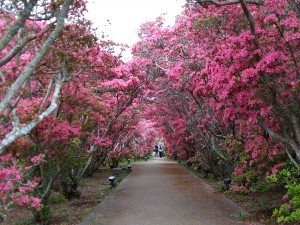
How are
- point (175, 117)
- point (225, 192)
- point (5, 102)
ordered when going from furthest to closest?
point (175, 117) < point (225, 192) < point (5, 102)

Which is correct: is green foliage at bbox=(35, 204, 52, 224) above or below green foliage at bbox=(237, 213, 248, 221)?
above

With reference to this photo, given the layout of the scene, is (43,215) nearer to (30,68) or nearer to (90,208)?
(90,208)

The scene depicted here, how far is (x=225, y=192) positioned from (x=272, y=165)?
13.0 ft

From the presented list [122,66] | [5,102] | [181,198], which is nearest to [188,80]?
[122,66]

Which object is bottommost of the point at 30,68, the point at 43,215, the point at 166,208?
the point at 166,208

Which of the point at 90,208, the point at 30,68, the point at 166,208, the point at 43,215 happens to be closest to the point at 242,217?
the point at 166,208

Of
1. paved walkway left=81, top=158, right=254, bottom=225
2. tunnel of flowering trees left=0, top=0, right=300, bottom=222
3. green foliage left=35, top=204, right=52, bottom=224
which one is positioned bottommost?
paved walkway left=81, top=158, right=254, bottom=225

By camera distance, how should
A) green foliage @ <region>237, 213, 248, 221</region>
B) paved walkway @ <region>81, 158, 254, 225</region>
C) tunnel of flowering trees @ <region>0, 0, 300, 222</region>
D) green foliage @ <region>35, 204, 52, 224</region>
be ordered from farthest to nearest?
paved walkway @ <region>81, 158, 254, 225</region>, green foliage @ <region>237, 213, 248, 221</region>, green foliage @ <region>35, 204, 52, 224</region>, tunnel of flowering trees @ <region>0, 0, 300, 222</region>

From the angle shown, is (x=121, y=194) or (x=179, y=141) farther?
(x=179, y=141)

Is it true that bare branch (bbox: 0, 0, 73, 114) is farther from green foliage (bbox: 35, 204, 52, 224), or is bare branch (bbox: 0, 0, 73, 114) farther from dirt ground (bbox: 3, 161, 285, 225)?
dirt ground (bbox: 3, 161, 285, 225)

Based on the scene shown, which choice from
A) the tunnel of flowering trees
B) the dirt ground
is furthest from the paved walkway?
the tunnel of flowering trees

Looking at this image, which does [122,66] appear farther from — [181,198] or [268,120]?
[268,120]

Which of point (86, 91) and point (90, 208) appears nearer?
point (86, 91)

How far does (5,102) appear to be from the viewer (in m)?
4.33
